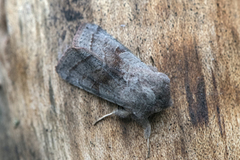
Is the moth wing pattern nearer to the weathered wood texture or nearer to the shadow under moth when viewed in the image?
the shadow under moth

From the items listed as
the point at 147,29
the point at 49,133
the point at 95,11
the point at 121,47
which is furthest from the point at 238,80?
the point at 49,133

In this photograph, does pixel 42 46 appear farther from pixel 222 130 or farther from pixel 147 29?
pixel 222 130

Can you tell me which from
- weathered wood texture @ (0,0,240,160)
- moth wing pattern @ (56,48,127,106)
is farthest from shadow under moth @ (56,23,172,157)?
weathered wood texture @ (0,0,240,160)

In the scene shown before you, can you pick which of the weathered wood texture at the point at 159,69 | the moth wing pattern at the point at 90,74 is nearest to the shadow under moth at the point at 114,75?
the moth wing pattern at the point at 90,74

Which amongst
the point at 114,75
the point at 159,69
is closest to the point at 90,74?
the point at 114,75

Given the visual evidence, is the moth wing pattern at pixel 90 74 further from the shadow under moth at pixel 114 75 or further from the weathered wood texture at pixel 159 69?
the weathered wood texture at pixel 159 69
